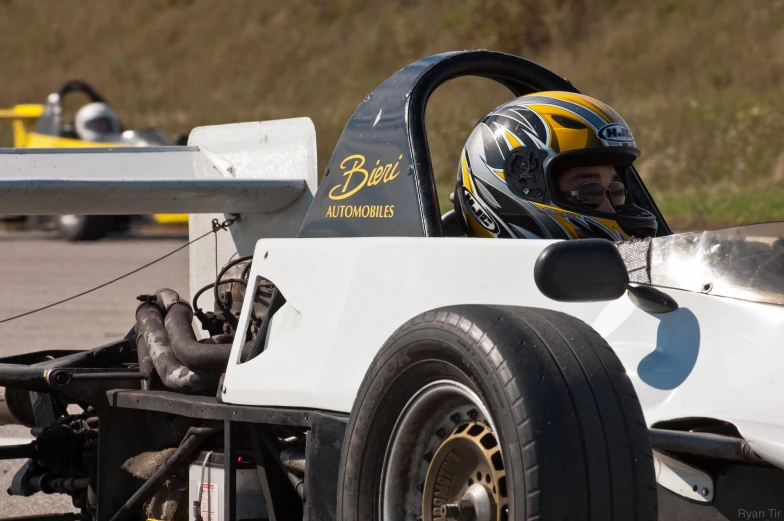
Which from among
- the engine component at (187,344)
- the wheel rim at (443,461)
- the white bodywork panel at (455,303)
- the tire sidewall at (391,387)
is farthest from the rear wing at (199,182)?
the wheel rim at (443,461)

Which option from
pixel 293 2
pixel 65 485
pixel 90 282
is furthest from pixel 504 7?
pixel 65 485

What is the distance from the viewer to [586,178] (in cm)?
366

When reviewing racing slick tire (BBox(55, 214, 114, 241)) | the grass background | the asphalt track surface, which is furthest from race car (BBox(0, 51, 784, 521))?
racing slick tire (BBox(55, 214, 114, 241))

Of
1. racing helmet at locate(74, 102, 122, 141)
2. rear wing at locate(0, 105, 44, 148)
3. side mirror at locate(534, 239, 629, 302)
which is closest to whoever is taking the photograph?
side mirror at locate(534, 239, 629, 302)

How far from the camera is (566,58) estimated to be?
3572 centimetres

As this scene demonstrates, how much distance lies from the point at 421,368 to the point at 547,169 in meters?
1.09

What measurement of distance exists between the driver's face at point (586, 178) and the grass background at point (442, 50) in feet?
45.0

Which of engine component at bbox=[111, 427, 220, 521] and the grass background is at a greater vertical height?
the grass background

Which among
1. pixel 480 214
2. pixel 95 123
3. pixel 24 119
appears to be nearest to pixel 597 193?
pixel 480 214

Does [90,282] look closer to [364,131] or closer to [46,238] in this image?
[46,238]

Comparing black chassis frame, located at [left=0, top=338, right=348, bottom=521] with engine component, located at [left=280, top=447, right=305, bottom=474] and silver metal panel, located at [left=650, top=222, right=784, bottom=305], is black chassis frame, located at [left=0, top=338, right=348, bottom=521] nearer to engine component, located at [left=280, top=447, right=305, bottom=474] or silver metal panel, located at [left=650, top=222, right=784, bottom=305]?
engine component, located at [left=280, top=447, right=305, bottom=474]

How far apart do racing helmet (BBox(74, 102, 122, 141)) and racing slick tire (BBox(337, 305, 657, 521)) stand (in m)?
18.7

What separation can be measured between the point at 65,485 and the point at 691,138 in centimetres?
2270

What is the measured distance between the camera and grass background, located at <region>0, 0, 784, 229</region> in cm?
2483
